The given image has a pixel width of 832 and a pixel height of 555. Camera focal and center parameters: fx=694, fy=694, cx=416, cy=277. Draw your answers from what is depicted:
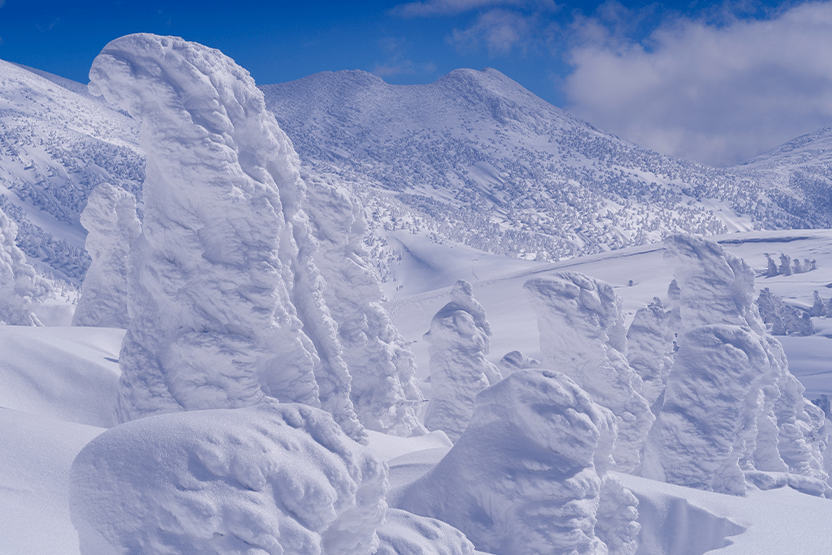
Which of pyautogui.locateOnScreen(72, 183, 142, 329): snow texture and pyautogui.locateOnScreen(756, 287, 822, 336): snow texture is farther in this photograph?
pyautogui.locateOnScreen(756, 287, 822, 336): snow texture

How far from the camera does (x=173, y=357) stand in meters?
9.78

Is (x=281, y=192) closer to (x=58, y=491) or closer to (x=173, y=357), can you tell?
(x=173, y=357)

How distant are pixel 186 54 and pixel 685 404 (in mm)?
11972

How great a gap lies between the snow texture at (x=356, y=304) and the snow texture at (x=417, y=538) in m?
9.01

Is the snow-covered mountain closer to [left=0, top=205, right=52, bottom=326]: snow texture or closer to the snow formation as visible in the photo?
[left=0, top=205, right=52, bottom=326]: snow texture

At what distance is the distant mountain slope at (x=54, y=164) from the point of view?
294ft

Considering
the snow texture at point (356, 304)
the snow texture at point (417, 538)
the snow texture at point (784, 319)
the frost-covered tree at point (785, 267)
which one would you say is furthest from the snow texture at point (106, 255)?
the frost-covered tree at point (785, 267)

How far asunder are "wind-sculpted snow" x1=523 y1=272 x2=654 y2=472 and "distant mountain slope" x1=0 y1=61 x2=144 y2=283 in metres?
78.4

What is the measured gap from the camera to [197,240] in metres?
9.69

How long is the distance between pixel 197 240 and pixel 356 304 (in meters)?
6.38

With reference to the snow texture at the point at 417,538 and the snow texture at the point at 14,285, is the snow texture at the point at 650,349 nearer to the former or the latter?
the snow texture at the point at 417,538

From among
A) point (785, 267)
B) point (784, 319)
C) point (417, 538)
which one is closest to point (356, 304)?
point (417, 538)

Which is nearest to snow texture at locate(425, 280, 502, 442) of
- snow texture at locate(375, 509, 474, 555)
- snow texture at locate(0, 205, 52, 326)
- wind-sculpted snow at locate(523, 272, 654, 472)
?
wind-sculpted snow at locate(523, 272, 654, 472)

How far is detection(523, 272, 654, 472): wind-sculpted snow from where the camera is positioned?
52.5ft
